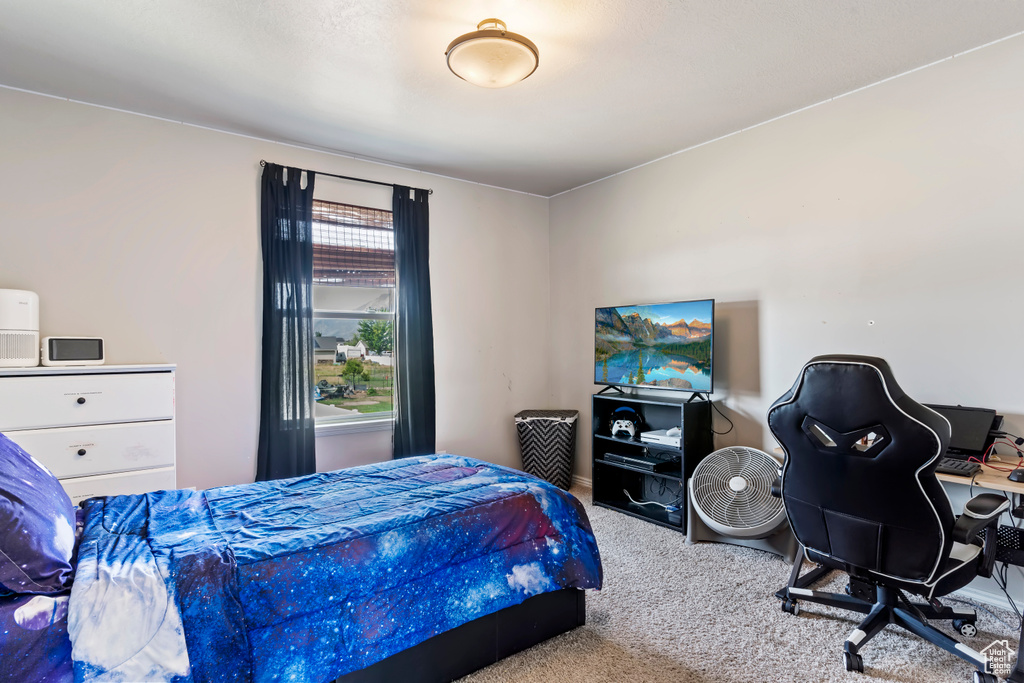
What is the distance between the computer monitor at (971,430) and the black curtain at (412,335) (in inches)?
126

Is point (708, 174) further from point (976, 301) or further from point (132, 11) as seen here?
point (132, 11)

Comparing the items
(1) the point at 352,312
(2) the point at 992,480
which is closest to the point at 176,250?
(1) the point at 352,312

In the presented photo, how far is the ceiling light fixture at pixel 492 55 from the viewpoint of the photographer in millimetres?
2170

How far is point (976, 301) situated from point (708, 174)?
69.4 inches

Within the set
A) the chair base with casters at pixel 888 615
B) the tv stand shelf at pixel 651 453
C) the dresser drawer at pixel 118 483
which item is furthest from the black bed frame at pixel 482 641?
the dresser drawer at pixel 118 483

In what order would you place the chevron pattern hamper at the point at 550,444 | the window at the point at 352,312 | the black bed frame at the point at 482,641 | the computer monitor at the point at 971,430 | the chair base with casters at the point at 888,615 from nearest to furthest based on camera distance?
the black bed frame at the point at 482,641 → the chair base with casters at the point at 888,615 → the computer monitor at the point at 971,430 → the window at the point at 352,312 → the chevron pattern hamper at the point at 550,444

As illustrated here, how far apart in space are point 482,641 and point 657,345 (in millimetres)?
2404

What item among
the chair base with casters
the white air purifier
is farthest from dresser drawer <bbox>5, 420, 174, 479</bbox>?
the chair base with casters

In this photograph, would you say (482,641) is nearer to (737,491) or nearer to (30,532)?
(30,532)

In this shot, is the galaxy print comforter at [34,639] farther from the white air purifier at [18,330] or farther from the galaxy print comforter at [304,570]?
the white air purifier at [18,330]

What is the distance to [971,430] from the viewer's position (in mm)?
2471

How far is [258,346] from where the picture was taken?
362cm

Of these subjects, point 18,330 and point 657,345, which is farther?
point 657,345

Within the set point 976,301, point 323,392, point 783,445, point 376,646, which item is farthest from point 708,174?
point 376,646
